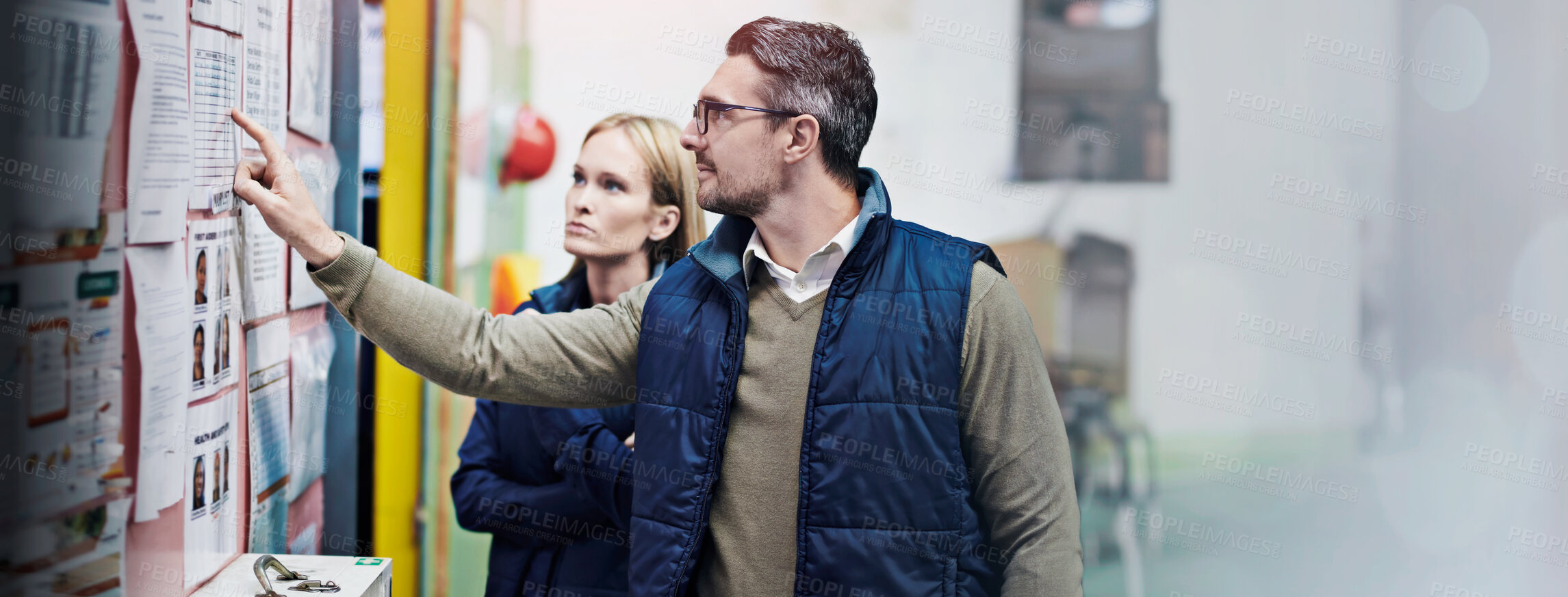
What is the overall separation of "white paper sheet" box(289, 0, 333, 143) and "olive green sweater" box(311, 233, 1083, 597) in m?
0.55

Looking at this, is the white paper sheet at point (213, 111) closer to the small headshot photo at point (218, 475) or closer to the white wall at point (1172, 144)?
the small headshot photo at point (218, 475)

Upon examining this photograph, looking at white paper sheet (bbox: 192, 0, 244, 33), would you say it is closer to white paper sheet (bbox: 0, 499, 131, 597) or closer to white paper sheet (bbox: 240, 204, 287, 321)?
white paper sheet (bbox: 240, 204, 287, 321)

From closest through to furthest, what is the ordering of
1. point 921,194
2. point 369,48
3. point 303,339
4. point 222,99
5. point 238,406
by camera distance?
1. point 222,99
2. point 238,406
3. point 303,339
4. point 369,48
5. point 921,194

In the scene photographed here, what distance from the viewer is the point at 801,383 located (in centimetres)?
→ 143

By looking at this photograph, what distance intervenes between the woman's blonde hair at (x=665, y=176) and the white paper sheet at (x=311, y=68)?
55cm

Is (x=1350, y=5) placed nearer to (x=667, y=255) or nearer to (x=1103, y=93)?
(x=1103, y=93)

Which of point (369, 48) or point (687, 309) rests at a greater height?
point (369, 48)

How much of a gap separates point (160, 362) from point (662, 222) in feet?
3.56

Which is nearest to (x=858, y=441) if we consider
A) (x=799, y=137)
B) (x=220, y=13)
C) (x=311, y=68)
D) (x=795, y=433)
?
(x=795, y=433)

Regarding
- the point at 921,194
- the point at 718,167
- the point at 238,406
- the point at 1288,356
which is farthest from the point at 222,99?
the point at 1288,356

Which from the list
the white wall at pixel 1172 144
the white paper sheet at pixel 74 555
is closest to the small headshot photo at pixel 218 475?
the white paper sheet at pixel 74 555

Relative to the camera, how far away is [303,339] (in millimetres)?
1804

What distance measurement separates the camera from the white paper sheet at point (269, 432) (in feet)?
5.05

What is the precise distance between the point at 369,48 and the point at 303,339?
73 centimetres
